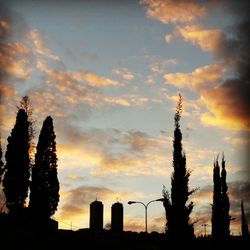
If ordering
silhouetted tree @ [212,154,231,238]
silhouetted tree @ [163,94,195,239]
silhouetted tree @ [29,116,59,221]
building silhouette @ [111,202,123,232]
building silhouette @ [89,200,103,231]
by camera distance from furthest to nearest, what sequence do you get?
building silhouette @ [111,202,123,232] → building silhouette @ [89,200,103,231] → silhouetted tree @ [212,154,231,238] → silhouetted tree @ [29,116,59,221] → silhouetted tree @ [163,94,195,239]

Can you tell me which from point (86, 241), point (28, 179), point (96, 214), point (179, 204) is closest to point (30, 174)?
point (28, 179)

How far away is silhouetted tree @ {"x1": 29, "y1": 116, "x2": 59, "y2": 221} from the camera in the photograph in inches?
A: 2010

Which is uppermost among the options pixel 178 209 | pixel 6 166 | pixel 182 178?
pixel 6 166

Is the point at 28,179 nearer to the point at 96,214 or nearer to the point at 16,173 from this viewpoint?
the point at 16,173

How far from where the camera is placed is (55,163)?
2096 inches

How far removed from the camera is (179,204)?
37.4 m

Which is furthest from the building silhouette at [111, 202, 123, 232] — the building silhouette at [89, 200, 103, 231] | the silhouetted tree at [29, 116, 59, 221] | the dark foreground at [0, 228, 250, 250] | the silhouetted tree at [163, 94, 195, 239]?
the silhouetted tree at [163, 94, 195, 239]

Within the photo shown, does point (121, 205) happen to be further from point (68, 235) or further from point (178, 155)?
point (178, 155)

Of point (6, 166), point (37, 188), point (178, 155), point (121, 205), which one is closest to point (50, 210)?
point (37, 188)

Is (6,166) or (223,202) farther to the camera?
(223,202)

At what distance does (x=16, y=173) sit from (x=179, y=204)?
21426mm

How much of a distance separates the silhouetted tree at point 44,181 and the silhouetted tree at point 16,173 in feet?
3.26

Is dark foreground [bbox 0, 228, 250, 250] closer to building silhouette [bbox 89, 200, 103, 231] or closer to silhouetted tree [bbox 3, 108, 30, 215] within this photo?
silhouetted tree [bbox 3, 108, 30, 215]

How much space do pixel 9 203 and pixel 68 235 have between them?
7599 mm
